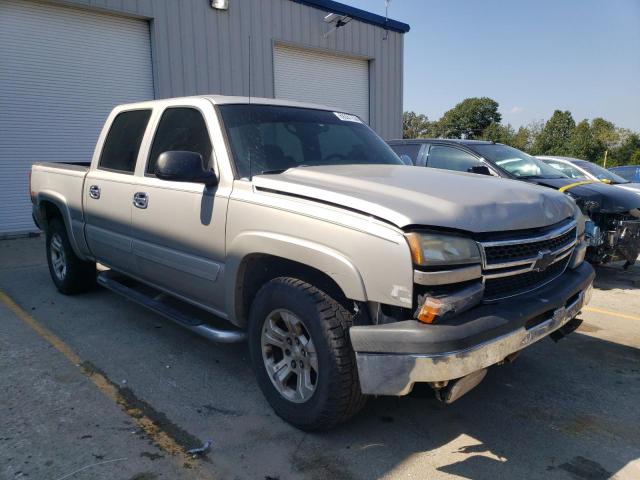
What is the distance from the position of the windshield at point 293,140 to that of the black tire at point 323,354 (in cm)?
92

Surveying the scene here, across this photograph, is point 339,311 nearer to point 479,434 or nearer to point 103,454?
point 479,434

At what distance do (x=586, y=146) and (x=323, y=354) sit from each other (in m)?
44.9

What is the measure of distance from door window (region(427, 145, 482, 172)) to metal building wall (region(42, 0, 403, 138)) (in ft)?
21.5

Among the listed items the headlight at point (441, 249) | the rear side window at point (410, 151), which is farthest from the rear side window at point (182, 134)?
the rear side window at point (410, 151)

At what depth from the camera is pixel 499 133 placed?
57.3 m

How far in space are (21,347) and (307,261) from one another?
2.97 m

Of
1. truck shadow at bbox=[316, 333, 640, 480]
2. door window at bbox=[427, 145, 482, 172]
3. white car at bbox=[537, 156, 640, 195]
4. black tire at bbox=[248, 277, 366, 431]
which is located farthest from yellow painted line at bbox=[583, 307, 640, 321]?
white car at bbox=[537, 156, 640, 195]

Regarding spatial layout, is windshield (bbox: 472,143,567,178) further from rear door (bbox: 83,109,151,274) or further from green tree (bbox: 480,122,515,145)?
green tree (bbox: 480,122,515,145)

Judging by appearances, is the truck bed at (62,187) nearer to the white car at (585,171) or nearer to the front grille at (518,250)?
the front grille at (518,250)

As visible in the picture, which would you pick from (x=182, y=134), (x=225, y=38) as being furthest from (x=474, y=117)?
(x=182, y=134)

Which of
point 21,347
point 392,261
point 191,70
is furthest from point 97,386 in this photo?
point 191,70

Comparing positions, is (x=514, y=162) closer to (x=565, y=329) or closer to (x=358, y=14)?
(x=565, y=329)

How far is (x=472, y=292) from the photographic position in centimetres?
253

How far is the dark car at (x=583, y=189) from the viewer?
6.34 metres
